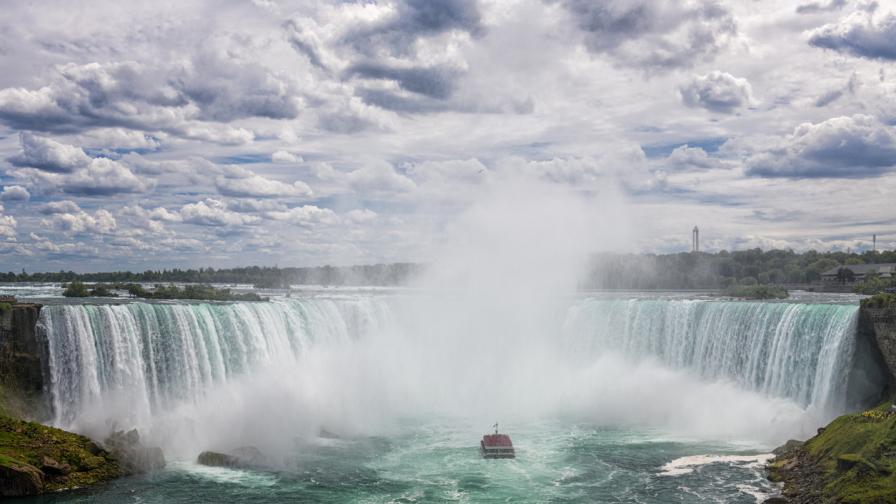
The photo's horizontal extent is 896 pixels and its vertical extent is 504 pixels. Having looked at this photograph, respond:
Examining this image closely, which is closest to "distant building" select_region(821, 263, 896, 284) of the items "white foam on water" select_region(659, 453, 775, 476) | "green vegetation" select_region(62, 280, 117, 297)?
"white foam on water" select_region(659, 453, 775, 476)

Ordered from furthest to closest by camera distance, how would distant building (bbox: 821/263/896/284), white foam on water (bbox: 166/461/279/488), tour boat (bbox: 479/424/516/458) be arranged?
distant building (bbox: 821/263/896/284), tour boat (bbox: 479/424/516/458), white foam on water (bbox: 166/461/279/488)

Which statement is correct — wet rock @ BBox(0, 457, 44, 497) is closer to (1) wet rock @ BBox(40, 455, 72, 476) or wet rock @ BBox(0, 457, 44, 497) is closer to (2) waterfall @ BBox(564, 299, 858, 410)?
(1) wet rock @ BBox(40, 455, 72, 476)

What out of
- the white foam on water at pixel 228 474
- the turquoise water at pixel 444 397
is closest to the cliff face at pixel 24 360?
the turquoise water at pixel 444 397

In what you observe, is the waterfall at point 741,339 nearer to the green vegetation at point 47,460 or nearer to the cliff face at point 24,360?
the green vegetation at point 47,460

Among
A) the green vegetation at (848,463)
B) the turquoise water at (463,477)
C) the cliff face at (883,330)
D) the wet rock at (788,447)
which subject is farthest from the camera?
the cliff face at (883,330)

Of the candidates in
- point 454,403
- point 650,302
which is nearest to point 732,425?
point 650,302
